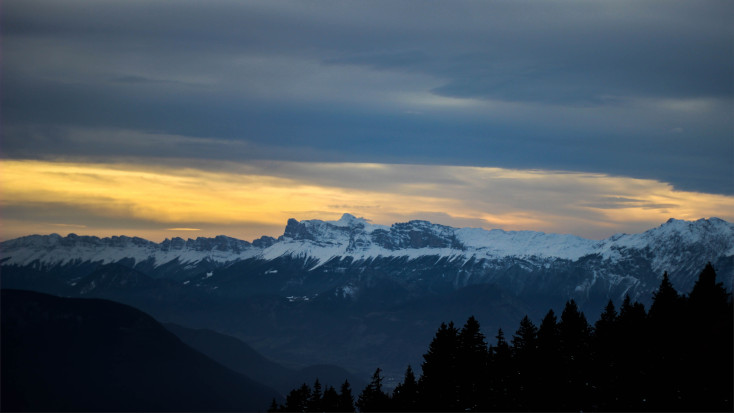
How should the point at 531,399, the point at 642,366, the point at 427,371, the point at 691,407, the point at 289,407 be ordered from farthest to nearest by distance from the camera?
1. the point at 289,407
2. the point at 427,371
3. the point at 531,399
4. the point at 642,366
5. the point at 691,407

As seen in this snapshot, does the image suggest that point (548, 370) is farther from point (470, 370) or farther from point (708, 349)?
point (708, 349)

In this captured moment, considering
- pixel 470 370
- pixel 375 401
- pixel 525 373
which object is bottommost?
pixel 375 401

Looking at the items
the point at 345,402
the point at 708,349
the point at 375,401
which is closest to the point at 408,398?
the point at 375,401

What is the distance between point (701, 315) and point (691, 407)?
10.2m

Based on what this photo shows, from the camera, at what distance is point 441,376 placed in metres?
115

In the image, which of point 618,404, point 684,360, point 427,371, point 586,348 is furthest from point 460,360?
point 684,360

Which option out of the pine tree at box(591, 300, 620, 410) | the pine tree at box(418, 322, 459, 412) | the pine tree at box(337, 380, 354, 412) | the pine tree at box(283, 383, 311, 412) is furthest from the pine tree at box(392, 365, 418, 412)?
the pine tree at box(591, 300, 620, 410)

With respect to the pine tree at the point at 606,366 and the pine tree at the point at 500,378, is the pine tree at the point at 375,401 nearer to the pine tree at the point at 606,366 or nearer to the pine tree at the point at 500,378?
the pine tree at the point at 500,378

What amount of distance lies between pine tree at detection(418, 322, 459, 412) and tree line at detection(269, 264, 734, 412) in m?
0.13

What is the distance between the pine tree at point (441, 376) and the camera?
373 feet

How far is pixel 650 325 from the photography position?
3900 inches

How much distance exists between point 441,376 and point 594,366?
65.1ft

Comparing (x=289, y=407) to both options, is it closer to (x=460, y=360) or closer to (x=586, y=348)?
(x=460, y=360)

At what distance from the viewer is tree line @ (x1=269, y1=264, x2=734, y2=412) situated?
8494 cm
